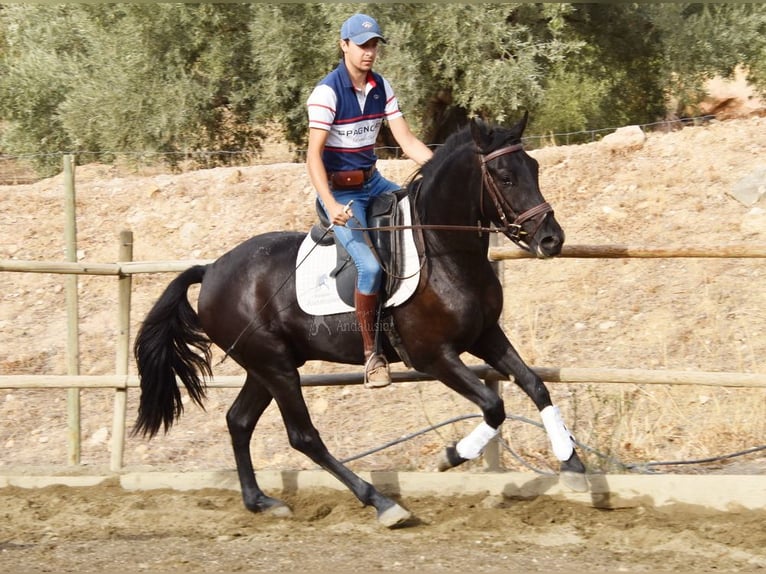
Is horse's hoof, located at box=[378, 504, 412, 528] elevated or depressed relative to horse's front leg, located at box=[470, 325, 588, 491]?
depressed

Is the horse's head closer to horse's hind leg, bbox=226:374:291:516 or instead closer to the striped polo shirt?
the striped polo shirt

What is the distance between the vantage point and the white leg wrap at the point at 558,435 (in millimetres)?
5180

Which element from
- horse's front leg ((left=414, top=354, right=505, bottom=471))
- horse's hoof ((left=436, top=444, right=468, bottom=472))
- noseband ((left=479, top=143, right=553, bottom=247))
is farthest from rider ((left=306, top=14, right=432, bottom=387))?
noseband ((left=479, top=143, right=553, bottom=247))

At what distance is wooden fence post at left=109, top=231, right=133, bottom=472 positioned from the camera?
22.0 ft

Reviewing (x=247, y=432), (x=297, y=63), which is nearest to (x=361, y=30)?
(x=247, y=432)

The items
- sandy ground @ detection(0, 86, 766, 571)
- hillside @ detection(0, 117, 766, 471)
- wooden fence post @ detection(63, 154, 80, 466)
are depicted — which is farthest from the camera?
hillside @ detection(0, 117, 766, 471)

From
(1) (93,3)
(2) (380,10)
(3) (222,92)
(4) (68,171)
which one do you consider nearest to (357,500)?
(4) (68,171)

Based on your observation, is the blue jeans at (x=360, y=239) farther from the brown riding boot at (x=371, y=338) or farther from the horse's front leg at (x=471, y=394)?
the horse's front leg at (x=471, y=394)

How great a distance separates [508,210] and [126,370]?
3.21m

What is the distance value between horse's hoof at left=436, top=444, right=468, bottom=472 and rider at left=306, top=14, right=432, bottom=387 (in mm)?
564

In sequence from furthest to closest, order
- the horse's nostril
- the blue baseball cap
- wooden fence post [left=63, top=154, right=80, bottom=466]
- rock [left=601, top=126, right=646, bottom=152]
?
rock [left=601, top=126, right=646, bottom=152] → wooden fence post [left=63, top=154, right=80, bottom=466] → the blue baseball cap → the horse's nostril

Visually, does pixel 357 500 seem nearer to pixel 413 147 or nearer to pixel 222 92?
pixel 413 147

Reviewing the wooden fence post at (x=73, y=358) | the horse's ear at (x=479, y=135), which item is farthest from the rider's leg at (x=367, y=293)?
the wooden fence post at (x=73, y=358)

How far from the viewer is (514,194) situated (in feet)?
16.4
